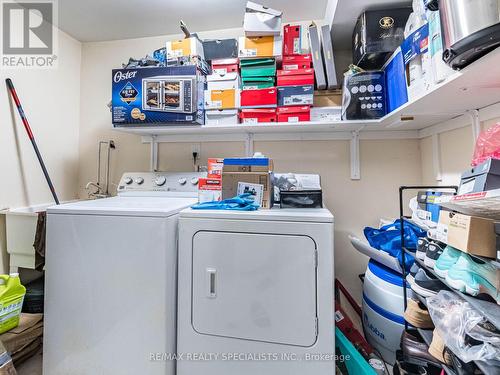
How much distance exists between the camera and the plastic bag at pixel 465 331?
2.41ft

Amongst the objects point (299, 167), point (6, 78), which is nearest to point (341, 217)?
point (299, 167)

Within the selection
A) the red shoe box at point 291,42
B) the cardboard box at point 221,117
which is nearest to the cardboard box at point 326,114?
the red shoe box at point 291,42

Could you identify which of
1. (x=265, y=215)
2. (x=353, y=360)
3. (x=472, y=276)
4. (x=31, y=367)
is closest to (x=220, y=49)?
(x=265, y=215)

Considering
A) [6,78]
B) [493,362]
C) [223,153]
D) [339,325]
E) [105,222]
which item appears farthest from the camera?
[223,153]

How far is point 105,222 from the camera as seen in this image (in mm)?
1321

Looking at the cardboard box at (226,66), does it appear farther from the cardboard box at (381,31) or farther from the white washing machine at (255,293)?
the white washing machine at (255,293)

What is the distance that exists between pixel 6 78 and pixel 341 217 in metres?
2.85

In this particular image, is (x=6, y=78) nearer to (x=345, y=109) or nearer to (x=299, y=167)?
(x=299, y=167)

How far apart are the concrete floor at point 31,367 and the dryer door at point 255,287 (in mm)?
1244

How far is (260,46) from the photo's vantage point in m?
1.85

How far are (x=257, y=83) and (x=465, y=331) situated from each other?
5.83 feet

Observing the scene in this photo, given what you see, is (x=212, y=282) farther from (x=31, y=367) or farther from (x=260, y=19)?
(x=260, y=19)

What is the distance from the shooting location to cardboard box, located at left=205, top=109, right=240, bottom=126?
1.93 meters

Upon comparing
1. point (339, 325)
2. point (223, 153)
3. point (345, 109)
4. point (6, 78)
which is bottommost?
point (339, 325)
